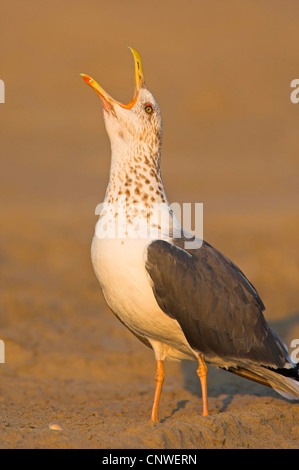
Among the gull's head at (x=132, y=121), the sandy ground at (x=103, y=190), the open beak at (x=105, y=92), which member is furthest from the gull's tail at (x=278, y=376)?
→ the open beak at (x=105, y=92)

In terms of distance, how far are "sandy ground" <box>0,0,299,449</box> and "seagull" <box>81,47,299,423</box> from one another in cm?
53

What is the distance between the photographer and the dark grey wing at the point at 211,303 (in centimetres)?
577

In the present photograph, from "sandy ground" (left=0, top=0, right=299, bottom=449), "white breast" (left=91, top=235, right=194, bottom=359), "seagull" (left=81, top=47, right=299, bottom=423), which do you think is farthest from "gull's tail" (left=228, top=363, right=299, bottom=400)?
"white breast" (left=91, top=235, right=194, bottom=359)

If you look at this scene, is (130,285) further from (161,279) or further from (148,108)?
(148,108)

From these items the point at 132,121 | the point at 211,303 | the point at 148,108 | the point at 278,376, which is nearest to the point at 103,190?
the point at 148,108

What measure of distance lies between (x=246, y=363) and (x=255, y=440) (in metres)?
0.80

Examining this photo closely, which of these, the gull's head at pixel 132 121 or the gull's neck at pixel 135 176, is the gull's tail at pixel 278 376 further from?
the gull's head at pixel 132 121

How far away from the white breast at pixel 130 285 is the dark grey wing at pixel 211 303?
0.08 metres

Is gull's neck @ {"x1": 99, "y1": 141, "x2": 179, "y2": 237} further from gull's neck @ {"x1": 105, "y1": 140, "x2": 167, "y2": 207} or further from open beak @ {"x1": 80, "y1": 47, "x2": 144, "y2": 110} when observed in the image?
open beak @ {"x1": 80, "y1": 47, "x2": 144, "y2": 110}

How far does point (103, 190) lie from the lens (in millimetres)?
16172

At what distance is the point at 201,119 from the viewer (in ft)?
70.8

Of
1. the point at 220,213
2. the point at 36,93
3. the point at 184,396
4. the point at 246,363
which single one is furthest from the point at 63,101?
the point at 246,363

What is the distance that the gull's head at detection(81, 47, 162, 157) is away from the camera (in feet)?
21.0

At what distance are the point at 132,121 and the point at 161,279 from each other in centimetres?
148
